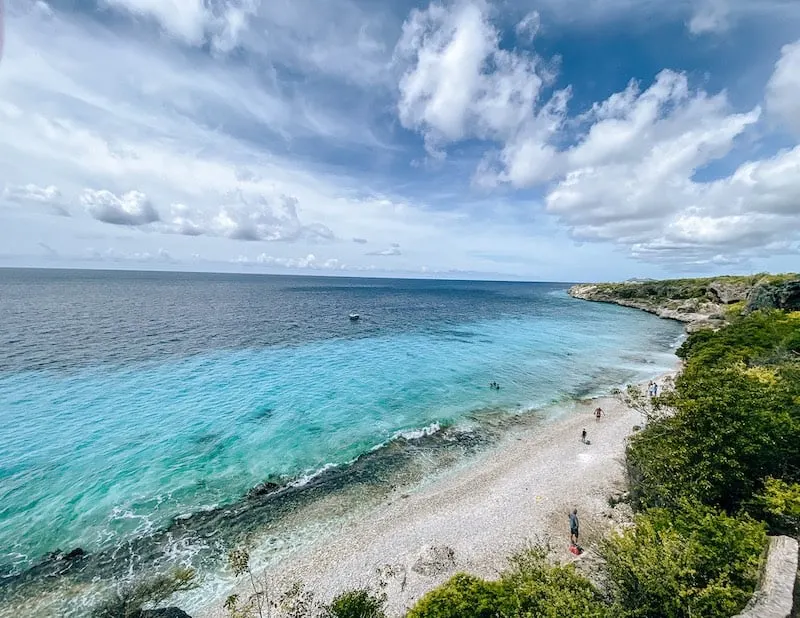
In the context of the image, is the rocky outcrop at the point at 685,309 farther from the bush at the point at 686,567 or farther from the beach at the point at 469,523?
the bush at the point at 686,567

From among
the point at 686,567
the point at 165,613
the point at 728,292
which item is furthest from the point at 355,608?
the point at 728,292

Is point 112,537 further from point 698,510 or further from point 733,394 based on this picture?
point 733,394

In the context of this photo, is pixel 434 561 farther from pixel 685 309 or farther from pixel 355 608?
pixel 685 309

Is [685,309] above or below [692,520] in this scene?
above

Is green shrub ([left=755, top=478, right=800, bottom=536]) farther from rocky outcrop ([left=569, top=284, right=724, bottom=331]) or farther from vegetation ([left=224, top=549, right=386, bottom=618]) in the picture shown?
rocky outcrop ([left=569, top=284, right=724, bottom=331])

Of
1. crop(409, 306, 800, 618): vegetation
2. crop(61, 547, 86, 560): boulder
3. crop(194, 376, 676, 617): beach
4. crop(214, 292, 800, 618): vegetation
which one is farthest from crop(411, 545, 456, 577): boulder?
crop(61, 547, 86, 560): boulder

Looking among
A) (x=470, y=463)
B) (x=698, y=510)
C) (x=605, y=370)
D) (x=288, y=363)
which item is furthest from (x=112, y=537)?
(x=605, y=370)
